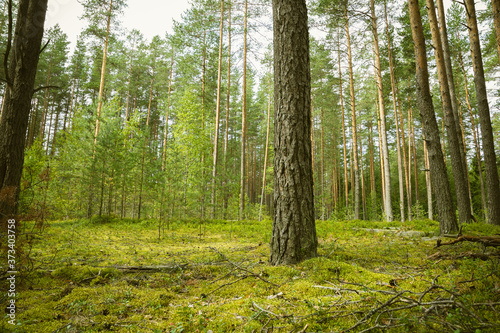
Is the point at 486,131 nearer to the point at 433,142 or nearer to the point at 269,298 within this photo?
the point at 433,142

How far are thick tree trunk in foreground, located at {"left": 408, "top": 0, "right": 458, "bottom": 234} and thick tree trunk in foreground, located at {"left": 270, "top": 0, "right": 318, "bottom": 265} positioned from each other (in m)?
4.73

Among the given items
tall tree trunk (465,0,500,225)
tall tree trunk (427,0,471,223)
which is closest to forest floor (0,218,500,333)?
tall tree trunk (427,0,471,223)

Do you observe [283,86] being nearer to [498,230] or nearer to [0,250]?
[0,250]

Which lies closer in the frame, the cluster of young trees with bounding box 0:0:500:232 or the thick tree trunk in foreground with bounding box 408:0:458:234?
the thick tree trunk in foreground with bounding box 408:0:458:234

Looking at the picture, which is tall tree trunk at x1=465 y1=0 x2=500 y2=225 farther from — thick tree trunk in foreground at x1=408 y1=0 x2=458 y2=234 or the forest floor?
the forest floor

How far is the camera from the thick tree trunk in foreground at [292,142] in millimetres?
3207

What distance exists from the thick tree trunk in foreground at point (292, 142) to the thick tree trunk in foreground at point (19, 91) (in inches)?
136

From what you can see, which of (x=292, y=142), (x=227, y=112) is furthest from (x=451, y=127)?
(x=227, y=112)

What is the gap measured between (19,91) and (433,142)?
847cm

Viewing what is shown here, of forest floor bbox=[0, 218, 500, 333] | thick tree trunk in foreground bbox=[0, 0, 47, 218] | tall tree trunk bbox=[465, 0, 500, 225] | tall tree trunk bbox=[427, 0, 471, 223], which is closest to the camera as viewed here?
forest floor bbox=[0, 218, 500, 333]

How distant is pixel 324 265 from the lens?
2854 millimetres

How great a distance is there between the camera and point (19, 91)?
10.7ft

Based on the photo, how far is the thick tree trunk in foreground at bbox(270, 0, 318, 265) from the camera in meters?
3.21

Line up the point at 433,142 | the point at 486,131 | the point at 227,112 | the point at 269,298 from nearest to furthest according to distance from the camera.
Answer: the point at 269,298 < the point at 433,142 < the point at 486,131 < the point at 227,112
